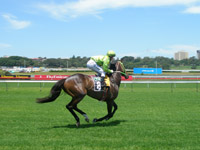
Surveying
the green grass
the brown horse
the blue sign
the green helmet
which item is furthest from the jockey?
the blue sign

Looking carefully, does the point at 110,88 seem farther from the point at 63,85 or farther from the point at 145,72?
the point at 145,72

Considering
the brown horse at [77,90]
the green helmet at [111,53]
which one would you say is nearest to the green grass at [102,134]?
the brown horse at [77,90]

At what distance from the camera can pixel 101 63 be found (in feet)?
26.3

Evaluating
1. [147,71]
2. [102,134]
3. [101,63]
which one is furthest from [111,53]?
[147,71]

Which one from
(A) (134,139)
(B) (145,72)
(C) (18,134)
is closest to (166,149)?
(A) (134,139)

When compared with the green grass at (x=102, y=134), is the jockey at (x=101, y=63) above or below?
Result: above

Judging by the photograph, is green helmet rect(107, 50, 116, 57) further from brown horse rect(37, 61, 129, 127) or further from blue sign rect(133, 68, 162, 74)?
blue sign rect(133, 68, 162, 74)

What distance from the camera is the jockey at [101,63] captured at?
7.90 meters

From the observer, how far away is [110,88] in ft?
27.1

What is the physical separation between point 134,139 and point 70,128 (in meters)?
2.16

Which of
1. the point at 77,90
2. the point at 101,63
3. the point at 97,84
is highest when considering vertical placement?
the point at 101,63

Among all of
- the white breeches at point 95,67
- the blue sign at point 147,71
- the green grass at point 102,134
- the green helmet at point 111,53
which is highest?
the green helmet at point 111,53

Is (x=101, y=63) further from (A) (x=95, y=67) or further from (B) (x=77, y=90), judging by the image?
(B) (x=77, y=90)

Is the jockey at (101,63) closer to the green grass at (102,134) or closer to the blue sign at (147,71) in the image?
the green grass at (102,134)
